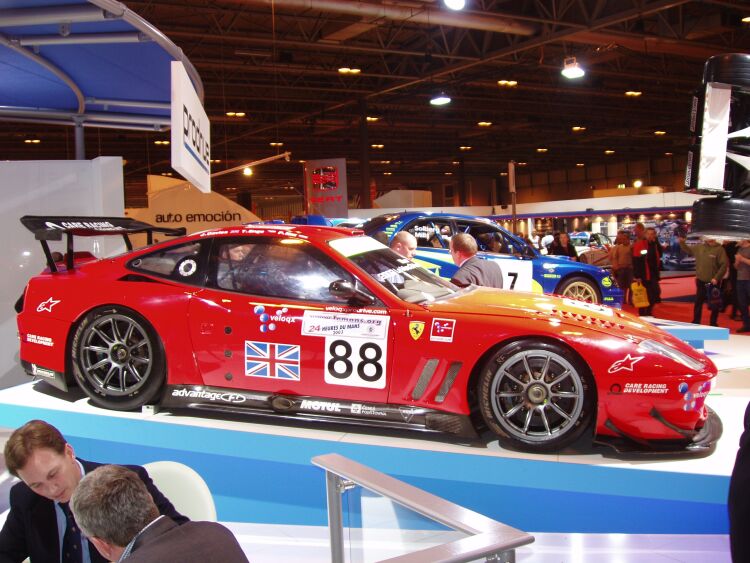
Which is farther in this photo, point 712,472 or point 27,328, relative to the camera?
point 27,328

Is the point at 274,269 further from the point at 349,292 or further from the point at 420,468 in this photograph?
the point at 420,468

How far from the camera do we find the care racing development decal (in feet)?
13.6

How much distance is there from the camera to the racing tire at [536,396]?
3.85 m

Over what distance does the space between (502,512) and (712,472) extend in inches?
42.1

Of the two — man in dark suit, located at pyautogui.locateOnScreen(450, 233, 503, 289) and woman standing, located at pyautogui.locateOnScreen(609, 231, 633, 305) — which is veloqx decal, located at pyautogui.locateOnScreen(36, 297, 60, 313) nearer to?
man in dark suit, located at pyautogui.locateOnScreen(450, 233, 503, 289)

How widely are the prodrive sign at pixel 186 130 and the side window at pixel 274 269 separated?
0.61 meters

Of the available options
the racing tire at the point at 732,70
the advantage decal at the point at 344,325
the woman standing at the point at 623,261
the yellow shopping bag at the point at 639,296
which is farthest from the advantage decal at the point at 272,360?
the woman standing at the point at 623,261

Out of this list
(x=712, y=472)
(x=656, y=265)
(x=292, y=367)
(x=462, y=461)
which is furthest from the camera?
(x=656, y=265)

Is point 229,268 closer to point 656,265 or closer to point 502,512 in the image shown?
point 502,512

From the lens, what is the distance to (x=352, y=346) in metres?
4.19

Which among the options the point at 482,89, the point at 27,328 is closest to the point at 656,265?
the point at 27,328

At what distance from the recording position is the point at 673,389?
12.3 ft

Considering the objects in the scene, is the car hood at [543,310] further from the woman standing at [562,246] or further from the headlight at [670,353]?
the woman standing at [562,246]

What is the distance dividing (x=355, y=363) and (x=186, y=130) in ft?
6.59
